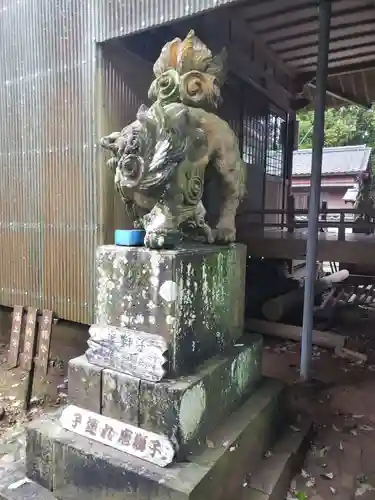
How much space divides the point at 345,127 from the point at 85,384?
26.2 m

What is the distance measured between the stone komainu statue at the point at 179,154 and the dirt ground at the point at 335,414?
2545 mm

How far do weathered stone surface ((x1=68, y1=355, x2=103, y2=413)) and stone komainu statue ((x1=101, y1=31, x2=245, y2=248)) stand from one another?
1161mm

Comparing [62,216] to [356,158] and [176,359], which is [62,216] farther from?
[356,158]

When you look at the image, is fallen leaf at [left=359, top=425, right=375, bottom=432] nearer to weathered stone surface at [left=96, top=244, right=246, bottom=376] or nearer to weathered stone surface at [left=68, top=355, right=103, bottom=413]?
weathered stone surface at [left=96, top=244, right=246, bottom=376]

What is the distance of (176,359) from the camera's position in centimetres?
299

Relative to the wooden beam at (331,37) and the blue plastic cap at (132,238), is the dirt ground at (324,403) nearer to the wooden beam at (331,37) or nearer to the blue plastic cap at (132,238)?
the blue plastic cap at (132,238)

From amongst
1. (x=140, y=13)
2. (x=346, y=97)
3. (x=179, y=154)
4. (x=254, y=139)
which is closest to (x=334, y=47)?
(x=254, y=139)

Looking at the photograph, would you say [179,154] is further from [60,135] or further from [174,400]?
[60,135]

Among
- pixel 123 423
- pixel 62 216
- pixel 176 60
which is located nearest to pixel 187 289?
pixel 123 423

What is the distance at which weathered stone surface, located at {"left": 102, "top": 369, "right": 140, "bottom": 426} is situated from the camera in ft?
9.70

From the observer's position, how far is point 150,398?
288cm

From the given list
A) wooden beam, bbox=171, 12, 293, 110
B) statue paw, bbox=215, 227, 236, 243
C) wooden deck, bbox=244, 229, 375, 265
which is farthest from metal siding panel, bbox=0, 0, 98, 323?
wooden deck, bbox=244, 229, 375, 265

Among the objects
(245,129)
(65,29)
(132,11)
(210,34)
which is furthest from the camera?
(245,129)

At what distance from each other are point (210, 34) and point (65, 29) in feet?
7.85
